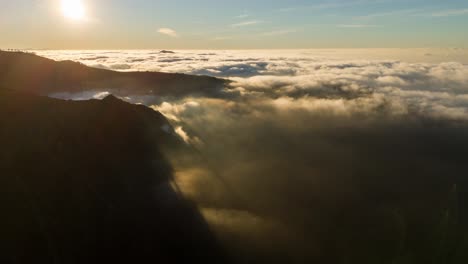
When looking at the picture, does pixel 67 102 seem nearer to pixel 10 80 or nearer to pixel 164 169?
pixel 164 169

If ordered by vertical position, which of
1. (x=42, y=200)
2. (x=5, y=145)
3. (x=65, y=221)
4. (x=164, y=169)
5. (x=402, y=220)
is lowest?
(x=402, y=220)

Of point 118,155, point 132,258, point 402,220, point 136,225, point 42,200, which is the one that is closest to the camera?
point 42,200

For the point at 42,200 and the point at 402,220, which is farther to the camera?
the point at 402,220

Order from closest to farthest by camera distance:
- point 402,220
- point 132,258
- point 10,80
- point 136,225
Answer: point 132,258 < point 136,225 < point 402,220 < point 10,80

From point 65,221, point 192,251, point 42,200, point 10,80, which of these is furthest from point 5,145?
point 10,80

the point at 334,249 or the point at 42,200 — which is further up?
the point at 42,200

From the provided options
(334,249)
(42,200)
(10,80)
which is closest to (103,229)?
(42,200)
